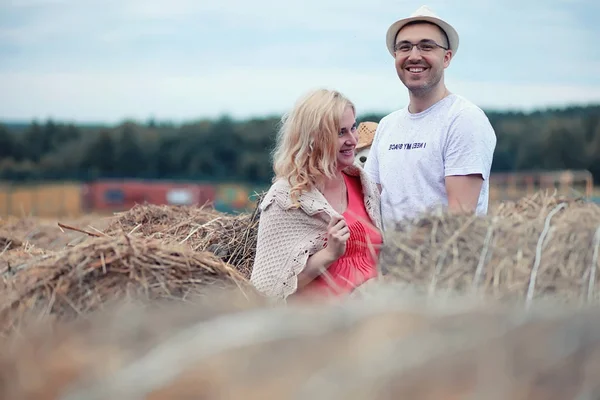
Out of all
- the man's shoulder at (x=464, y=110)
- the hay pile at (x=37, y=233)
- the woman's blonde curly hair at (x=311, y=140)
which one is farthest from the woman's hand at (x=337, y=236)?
the hay pile at (x=37, y=233)

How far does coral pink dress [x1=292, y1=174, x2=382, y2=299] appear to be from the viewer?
4.60 m

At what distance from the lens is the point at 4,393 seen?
225 cm

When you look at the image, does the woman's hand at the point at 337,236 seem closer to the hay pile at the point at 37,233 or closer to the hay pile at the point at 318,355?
the hay pile at the point at 318,355

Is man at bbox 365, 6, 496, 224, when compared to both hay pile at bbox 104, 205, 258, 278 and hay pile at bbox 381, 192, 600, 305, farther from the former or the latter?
hay pile at bbox 381, 192, 600, 305

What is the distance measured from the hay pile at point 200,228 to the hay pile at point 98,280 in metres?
2.05

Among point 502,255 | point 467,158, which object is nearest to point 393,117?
point 467,158

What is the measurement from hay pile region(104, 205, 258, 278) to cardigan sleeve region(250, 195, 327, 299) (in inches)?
36.1

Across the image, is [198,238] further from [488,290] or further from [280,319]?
[280,319]

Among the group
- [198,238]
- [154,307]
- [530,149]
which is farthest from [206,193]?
[154,307]

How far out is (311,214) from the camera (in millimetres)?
4727

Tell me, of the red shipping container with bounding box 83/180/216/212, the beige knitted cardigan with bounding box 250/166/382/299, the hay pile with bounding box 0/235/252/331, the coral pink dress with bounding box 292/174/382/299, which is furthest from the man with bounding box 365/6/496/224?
the red shipping container with bounding box 83/180/216/212

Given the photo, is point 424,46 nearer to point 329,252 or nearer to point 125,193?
point 329,252

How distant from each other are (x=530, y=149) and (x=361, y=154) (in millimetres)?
37877

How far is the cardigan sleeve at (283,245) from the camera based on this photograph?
4609 mm
